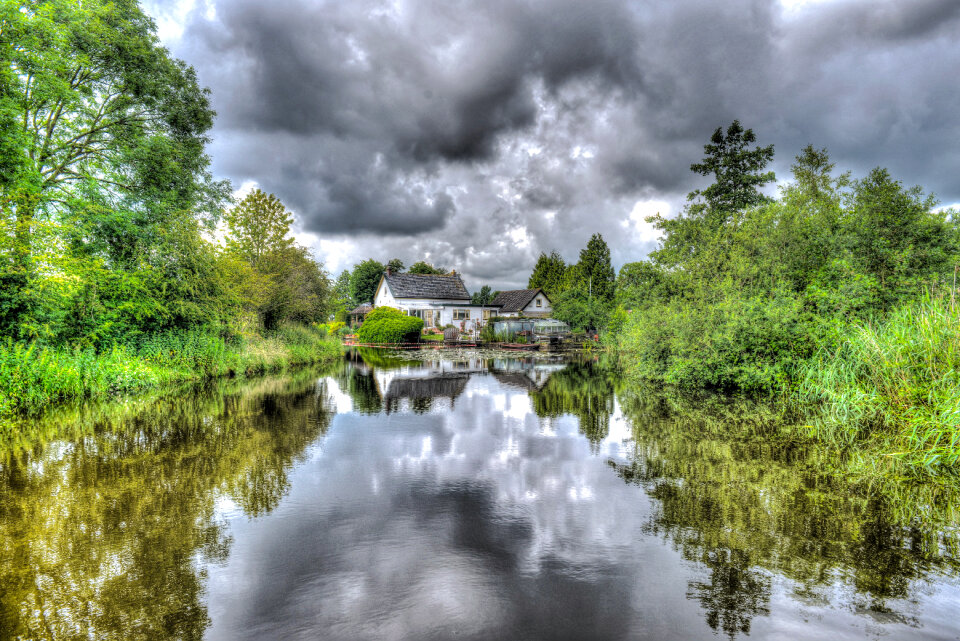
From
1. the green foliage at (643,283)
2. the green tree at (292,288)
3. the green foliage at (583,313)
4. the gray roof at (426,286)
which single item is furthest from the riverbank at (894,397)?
the gray roof at (426,286)

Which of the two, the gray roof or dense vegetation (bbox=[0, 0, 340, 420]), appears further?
the gray roof

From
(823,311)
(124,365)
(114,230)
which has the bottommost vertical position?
(124,365)

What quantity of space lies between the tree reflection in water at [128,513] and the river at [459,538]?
0.07 ft

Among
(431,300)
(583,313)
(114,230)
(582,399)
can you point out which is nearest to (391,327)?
(431,300)

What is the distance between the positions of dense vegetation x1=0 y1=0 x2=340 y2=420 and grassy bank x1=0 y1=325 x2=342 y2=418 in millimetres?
44

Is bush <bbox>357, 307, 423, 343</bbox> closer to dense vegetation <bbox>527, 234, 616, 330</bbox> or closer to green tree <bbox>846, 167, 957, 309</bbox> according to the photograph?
dense vegetation <bbox>527, 234, 616, 330</bbox>

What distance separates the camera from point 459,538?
3.92 meters

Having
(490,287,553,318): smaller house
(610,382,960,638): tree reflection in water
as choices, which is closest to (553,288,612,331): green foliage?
(490,287,553,318): smaller house

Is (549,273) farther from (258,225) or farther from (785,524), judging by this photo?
(785,524)

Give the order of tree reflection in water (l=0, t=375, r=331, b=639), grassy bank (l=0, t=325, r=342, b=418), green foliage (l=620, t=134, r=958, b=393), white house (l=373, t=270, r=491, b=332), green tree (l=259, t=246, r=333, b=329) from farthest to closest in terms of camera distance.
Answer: white house (l=373, t=270, r=491, b=332), green tree (l=259, t=246, r=333, b=329), green foliage (l=620, t=134, r=958, b=393), grassy bank (l=0, t=325, r=342, b=418), tree reflection in water (l=0, t=375, r=331, b=639)

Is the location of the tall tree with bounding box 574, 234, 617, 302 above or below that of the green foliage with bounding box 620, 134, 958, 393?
above

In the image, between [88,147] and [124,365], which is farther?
[88,147]

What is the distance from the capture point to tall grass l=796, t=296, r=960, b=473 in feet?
18.6

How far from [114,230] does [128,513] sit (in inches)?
532
